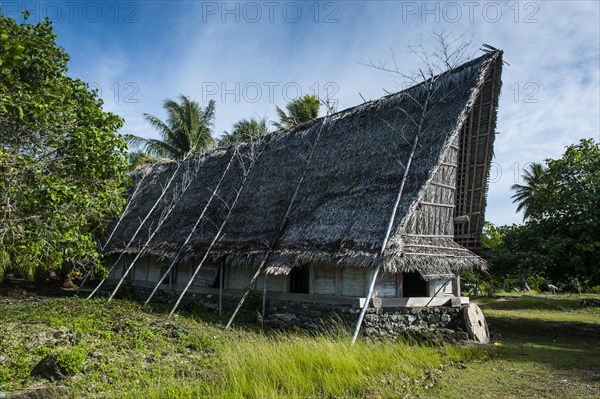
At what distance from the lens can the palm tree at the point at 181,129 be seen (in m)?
27.5

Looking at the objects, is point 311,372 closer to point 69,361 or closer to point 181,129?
point 69,361

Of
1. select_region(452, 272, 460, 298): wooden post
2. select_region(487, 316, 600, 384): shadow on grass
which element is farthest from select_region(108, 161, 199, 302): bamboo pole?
select_region(487, 316, 600, 384): shadow on grass

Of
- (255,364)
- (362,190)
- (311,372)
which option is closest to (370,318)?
(362,190)

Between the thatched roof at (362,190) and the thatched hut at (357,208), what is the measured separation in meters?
0.04

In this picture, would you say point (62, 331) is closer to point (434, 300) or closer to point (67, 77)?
point (67, 77)

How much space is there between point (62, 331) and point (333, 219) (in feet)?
20.8

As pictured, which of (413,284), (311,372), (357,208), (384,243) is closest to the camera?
(311,372)

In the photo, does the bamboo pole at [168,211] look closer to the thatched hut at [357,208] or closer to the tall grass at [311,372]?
the thatched hut at [357,208]

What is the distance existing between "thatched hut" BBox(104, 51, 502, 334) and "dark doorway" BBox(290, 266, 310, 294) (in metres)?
0.03

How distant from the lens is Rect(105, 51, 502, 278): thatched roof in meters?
10.2

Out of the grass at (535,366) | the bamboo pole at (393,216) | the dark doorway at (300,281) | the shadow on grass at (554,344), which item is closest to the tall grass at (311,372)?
the grass at (535,366)

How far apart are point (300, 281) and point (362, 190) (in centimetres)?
347

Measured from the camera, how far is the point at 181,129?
2755 centimetres

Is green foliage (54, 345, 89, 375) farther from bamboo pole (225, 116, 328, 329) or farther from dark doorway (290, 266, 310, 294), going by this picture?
dark doorway (290, 266, 310, 294)
